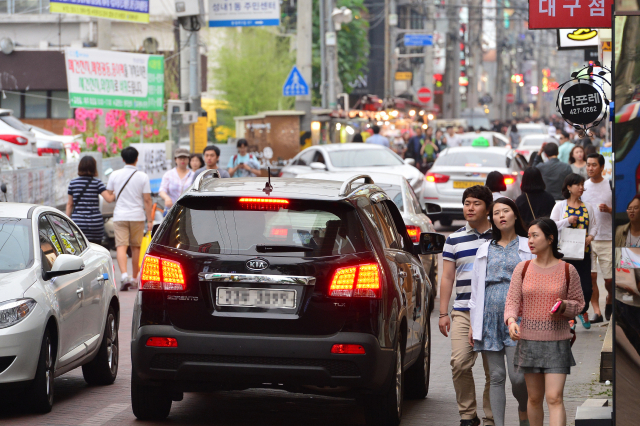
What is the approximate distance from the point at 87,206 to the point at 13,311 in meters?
6.61

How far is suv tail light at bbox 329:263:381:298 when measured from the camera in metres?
6.36

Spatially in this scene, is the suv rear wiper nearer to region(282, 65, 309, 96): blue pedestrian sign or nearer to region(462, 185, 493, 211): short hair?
region(462, 185, 493, 211): short hair

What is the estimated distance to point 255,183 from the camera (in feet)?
23.3

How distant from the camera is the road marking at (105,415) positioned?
7.16 meters

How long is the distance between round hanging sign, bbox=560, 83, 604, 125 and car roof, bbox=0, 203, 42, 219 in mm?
4907

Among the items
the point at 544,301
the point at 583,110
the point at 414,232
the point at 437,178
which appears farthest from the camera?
the point at 437,178

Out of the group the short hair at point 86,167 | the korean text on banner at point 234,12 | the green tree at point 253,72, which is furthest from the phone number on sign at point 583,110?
the green tree at point 253,72

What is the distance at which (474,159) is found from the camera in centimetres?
2341

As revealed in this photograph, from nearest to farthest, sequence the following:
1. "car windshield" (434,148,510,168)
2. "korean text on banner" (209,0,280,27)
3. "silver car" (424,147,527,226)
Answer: "silver car" (424,147,527,226)
"korean text on banner" (209,0,280,27)
"car windshield" (434,148,510,168)

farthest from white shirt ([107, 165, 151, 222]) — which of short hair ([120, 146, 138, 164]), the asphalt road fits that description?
the asphalt road

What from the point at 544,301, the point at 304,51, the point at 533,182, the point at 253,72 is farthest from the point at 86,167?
the point at 253,72

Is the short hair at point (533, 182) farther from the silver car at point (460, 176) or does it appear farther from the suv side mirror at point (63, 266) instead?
the silver car at point (460, 176)

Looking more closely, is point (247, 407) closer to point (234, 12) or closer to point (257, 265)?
point (257, 265)

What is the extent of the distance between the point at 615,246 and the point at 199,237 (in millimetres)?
2562
